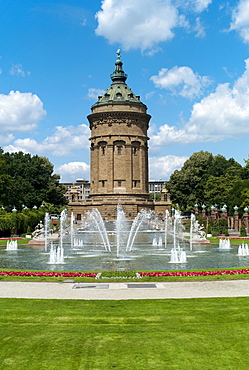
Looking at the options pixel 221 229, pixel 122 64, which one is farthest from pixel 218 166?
pixel 221 229

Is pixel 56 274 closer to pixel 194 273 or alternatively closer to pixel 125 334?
pixel 194 273

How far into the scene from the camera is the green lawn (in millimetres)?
7238

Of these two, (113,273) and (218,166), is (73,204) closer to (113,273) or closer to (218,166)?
(218,166)

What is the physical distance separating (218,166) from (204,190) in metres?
8.49

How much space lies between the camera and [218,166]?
10000cm

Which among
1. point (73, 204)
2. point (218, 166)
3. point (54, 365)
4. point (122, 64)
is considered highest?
point (122, 64)

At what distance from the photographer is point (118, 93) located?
300 feet

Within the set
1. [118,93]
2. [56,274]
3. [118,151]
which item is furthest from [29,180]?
[56,274]

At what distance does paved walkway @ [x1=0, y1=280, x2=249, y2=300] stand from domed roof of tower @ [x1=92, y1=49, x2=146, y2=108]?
253 ft

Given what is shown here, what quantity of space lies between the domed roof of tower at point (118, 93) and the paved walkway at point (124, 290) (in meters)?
77.1

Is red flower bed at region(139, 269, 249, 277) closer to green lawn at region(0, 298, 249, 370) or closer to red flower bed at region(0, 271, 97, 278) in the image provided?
red flower bed at region(0, 271, 97, 278)

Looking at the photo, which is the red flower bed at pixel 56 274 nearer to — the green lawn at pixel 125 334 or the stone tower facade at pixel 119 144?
the green lawn at pixel 125 334

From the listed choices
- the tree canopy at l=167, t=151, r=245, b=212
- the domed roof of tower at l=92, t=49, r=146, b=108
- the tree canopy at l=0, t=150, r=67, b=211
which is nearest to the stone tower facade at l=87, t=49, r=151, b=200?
the domed roof of tower at l=92, t=49, r=146, b=108

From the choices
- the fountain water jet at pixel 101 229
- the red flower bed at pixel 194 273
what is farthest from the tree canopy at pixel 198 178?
the red flower bed at pixel 194 273
